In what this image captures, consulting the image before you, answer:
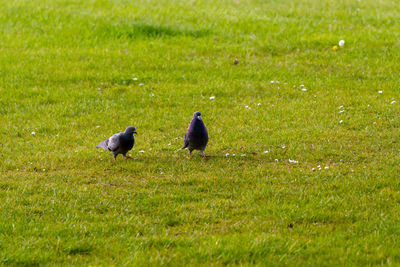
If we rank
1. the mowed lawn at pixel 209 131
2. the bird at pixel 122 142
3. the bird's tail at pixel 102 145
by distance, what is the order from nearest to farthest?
the mowed lawn at pixel 209 131 < the bird at pixel 122 142 < the bird's tail at pixel 102 145

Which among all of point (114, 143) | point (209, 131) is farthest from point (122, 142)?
point (209, 131)

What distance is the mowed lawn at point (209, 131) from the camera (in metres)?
6.13

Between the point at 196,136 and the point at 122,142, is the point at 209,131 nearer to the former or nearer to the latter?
the point at 196,136

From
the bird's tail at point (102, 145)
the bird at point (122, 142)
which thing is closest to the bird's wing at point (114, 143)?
the bird at point (122, 142)

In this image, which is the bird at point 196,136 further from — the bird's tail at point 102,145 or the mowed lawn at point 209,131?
the bird's tail at point 102,145

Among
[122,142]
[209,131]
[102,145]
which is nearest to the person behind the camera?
[122,142]

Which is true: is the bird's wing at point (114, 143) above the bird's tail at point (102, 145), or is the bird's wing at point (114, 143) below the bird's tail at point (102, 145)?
above

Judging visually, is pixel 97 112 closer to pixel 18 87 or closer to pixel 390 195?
pixel 18 87

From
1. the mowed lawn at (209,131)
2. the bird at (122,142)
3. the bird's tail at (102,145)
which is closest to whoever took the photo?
the mowed lawn at (209,131)

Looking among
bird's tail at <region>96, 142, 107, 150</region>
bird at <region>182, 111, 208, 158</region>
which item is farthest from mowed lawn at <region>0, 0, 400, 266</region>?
bird at <region>182, 111, 208, 158</region>

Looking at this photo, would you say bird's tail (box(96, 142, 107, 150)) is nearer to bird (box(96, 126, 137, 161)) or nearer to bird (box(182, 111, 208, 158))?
bird (box(96, 126, 137, 161))

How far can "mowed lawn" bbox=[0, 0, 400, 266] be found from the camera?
20.1 ft

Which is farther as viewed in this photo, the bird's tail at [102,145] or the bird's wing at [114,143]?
the bird's tail at [102,145]

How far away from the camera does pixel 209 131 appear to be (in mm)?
10234
